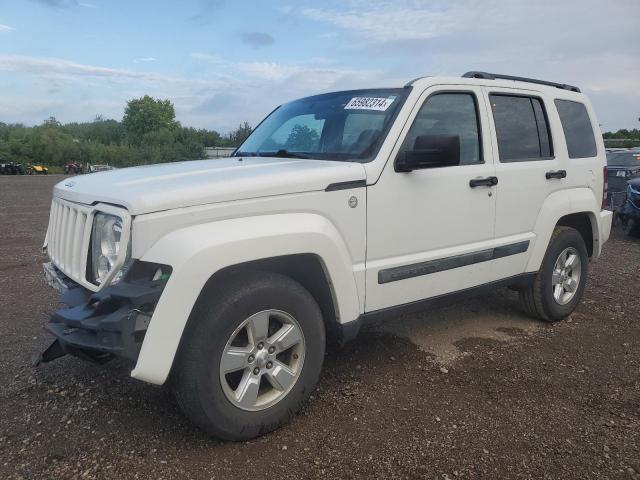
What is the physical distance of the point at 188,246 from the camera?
2.53 meters

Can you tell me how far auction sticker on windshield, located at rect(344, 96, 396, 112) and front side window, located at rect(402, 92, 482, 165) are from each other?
223 millimetres

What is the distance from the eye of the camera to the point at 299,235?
9.43 ft

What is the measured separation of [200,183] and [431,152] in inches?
54.3

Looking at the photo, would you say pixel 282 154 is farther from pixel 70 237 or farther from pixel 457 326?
pixel 457 326

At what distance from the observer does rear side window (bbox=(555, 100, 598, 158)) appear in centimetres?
482

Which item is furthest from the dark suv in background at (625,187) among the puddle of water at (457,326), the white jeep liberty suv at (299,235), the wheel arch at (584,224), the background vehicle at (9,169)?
the background vehicle at (9,169)

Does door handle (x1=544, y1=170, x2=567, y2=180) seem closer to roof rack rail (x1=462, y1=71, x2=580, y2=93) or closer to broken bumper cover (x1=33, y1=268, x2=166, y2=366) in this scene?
roof rack rail (x1=462, y1=71, x2=580, y2=93)

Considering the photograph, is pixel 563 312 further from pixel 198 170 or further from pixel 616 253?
pixel 616 253

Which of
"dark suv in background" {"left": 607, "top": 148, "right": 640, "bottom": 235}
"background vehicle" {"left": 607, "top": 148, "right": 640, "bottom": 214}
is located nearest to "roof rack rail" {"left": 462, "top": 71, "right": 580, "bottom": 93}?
"dark suv in background" {"left": 607, "top": 148, "right": 640, "bottom": 235}

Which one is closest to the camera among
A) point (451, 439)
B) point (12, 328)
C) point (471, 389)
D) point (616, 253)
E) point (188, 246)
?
point (188, 246)

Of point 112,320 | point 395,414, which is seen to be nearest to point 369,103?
point 395,414

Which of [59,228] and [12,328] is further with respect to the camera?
[12,328]

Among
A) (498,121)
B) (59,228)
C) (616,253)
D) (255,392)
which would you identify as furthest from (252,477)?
(616,253)

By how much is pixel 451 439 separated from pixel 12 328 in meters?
3.83
